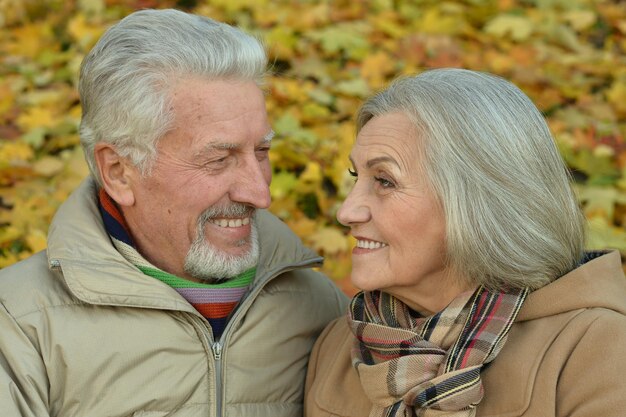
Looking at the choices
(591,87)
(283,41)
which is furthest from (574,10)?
(283,41)

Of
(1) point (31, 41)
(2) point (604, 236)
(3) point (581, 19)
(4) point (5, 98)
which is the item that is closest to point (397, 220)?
(2) point (604, 236)

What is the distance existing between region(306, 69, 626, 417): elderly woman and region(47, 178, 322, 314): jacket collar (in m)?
0.58

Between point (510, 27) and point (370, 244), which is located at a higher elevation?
point (370, 244)

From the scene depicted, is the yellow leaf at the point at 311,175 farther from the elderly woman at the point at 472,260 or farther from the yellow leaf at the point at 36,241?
the elderly woman at the point at 472,260

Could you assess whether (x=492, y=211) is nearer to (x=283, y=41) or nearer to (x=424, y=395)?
(x=424, y=395)

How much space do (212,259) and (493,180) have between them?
950 millimetres

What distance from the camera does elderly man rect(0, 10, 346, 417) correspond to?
291 centimetres

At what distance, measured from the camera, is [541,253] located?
9.22 ft

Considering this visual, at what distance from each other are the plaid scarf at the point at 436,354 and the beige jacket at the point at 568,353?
0.22 feet

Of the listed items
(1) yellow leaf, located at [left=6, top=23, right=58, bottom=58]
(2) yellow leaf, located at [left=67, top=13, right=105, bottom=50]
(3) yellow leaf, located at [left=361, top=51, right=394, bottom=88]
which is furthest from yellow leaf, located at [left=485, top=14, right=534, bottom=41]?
(1) yellow leaf, located at [left=6, top=23, right=58, bottom=58]

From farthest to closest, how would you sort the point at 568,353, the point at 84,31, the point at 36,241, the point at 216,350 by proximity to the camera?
the point at 84,31
the point at 36,241
the point at 216,350
the point at 568,353

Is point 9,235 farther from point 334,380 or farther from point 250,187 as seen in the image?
point 334,380

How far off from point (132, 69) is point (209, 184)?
44 cm

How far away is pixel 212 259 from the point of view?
314 centimetres
